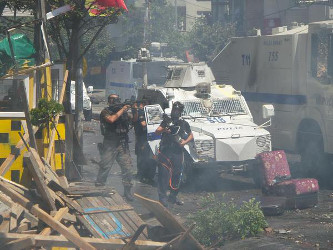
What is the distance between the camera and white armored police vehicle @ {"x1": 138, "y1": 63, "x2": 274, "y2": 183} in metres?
13.0

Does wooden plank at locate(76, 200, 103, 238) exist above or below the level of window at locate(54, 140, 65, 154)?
below

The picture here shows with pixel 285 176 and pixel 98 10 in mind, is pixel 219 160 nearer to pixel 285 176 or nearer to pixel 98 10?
pixel 285 176

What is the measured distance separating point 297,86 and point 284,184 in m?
3.48

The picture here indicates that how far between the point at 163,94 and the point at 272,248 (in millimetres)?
6697

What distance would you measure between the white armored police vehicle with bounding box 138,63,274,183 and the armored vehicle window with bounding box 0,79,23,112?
4.08m

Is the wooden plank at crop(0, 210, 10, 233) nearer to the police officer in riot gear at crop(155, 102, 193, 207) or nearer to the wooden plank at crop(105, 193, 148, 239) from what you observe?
the wooden plank at crop(105, 193, 148, 239)

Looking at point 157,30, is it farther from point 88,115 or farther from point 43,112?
point 43,112

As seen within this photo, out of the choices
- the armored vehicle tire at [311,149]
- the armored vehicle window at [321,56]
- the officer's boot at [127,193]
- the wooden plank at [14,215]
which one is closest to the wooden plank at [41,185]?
the wooden plank at [14,215]

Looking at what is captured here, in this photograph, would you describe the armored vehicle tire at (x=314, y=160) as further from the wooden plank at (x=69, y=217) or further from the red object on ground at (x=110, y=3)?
the wooden plank at (x=69, y=217)

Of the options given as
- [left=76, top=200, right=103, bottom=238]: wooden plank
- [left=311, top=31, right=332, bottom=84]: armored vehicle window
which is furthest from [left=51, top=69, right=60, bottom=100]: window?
[left=311, top=31, right=332, bottom=84]: armored vehicle window

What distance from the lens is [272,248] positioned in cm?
847

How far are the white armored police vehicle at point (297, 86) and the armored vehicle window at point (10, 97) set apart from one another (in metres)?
6.51

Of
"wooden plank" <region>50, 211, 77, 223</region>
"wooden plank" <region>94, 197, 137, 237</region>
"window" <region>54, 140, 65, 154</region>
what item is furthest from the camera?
"window" <region>54, 140, 65, 154</region>

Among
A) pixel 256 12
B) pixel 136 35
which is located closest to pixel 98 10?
pixel 256 12
